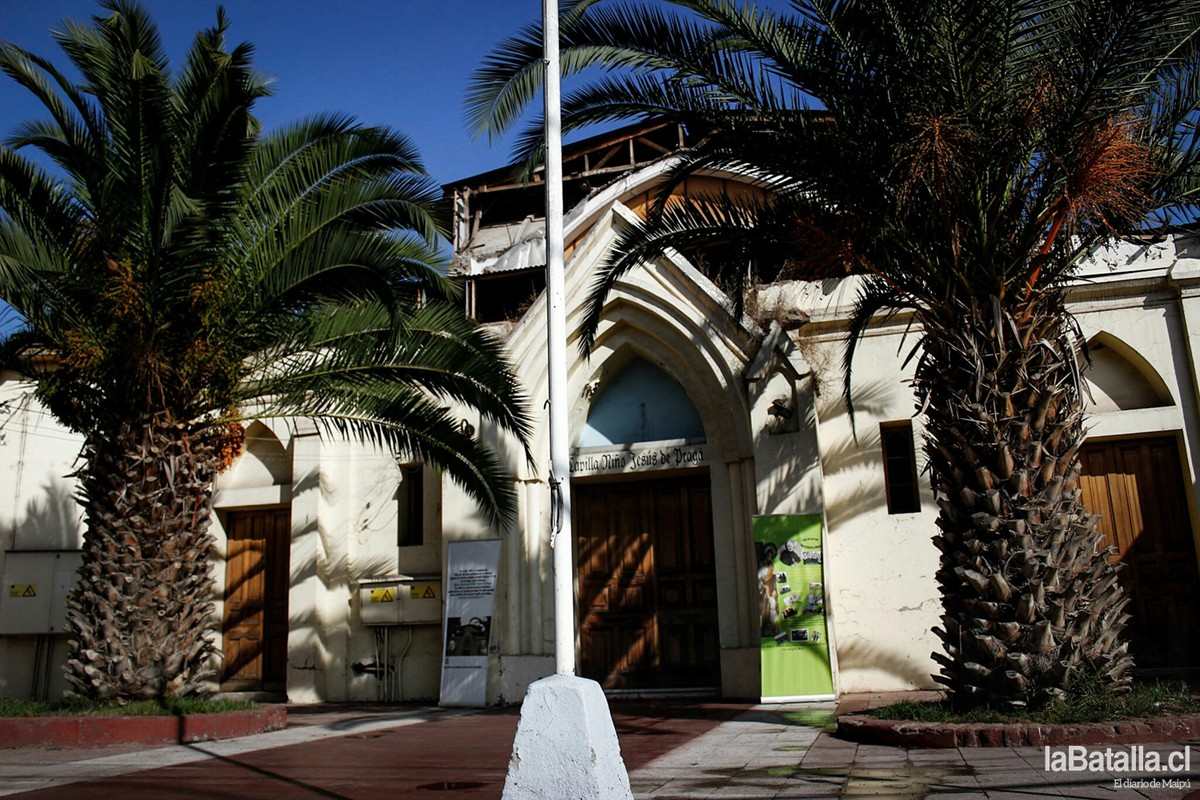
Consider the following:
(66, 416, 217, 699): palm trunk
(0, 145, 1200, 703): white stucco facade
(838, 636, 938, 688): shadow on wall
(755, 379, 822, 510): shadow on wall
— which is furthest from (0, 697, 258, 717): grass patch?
(838, 636, 938, 688): shadow on wall

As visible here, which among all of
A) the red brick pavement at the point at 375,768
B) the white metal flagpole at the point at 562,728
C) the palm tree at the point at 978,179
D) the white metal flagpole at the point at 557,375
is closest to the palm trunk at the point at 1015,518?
the palm tree at the point at 978,179

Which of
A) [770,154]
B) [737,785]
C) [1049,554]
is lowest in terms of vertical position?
[737,785]

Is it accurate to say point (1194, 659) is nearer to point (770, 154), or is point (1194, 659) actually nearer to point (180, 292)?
point (770, 154)

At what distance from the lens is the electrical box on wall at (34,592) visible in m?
17.0

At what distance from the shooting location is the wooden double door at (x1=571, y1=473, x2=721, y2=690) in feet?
48.3

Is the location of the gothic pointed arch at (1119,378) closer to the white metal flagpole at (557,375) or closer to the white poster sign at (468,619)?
the white poster sign at (468,619)

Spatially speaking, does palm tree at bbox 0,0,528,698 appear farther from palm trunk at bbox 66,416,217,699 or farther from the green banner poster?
the green banner poster

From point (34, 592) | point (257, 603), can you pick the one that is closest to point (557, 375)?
point (257, 603)

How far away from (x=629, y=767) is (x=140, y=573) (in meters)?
6.04

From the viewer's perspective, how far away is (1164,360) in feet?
44.3

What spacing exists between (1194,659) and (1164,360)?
156 inches

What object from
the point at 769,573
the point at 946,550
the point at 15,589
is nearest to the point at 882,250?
the point at 946,550

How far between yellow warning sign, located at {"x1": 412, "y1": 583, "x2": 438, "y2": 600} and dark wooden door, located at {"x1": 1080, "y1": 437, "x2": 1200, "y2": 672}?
31.4 ft

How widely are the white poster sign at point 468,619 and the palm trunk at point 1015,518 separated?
7.15 metres
